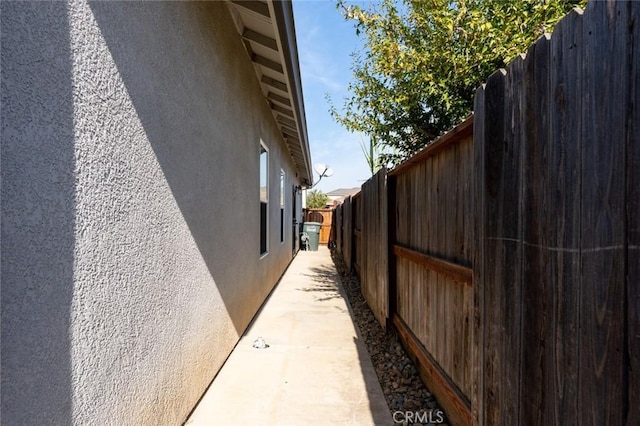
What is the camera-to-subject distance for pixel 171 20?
2299 millimetres

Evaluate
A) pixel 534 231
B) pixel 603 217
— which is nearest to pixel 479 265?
pixel 534 231

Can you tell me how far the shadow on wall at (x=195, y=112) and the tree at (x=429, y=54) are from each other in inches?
88.4

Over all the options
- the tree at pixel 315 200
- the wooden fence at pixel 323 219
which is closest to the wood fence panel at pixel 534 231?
the wooden fence at pixel 323 219

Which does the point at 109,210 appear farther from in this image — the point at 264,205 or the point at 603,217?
the point at 264,205

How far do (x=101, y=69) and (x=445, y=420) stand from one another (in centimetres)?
314

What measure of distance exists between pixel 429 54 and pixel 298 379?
4264 mm

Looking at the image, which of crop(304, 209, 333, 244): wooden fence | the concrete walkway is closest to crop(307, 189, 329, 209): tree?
crop(304, 209, 333, 244): wooden fence

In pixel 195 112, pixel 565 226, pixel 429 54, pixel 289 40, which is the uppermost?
pixel 429 54

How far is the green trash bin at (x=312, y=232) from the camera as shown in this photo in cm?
1513

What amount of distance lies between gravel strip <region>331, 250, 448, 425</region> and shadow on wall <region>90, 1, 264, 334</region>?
1672mm

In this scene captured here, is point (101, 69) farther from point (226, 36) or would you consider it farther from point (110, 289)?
point (226, 36)

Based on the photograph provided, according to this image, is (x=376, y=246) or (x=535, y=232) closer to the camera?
(x=535, y=232)

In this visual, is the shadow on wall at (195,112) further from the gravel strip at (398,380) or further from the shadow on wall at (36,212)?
the gravel strip at (398,380)

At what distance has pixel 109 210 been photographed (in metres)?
1.59
